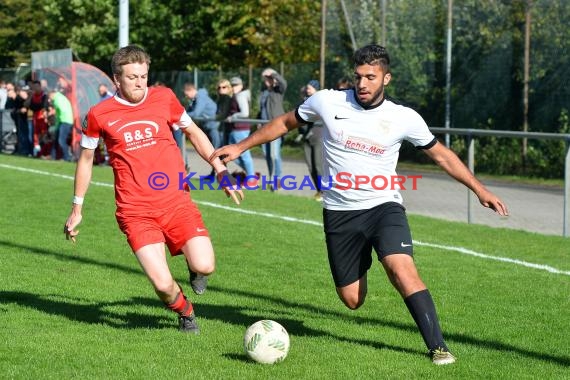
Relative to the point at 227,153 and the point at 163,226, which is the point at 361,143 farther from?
the point at 163,226

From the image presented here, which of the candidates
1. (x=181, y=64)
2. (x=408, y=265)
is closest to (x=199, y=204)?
(x=408, y=265)

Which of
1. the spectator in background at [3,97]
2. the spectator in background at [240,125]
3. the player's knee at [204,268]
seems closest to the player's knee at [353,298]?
the player's knee at [204,268]

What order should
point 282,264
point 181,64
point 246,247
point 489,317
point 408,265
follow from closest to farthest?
point 408,265 → point 489,317 → point 282,264 → point 246,247 → point 181,64

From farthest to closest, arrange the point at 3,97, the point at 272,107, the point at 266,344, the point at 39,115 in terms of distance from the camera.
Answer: the point at 3,97, the point at 39,115, the point at 272,107, the point at 266,344

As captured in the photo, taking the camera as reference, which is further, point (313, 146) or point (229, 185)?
point (313, 146)

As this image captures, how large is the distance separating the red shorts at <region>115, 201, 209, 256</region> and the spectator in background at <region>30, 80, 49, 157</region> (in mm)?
20471

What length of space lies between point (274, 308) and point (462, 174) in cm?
230

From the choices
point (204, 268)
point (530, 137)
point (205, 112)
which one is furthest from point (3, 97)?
point (204, 268)

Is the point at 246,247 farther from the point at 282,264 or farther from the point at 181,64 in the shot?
the point at 181,64

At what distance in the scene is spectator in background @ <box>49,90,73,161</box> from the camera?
25406mm

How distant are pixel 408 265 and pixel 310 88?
11006mm

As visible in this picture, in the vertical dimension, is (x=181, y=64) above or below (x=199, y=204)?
above

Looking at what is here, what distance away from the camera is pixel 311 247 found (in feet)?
40.4

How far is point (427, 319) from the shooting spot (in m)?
6.70
